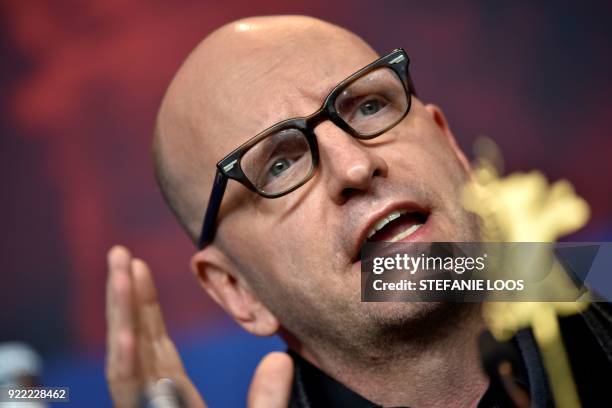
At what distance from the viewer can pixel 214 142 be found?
1.24 metres

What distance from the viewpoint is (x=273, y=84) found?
1213 millimetres

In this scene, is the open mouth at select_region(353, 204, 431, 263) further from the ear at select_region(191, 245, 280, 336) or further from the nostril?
the ear at select_region(191, 245, 280, 336)

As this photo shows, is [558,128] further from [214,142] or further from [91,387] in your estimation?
[91,387]

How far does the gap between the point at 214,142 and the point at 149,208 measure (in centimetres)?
42

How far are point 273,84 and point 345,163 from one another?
0.70 feet

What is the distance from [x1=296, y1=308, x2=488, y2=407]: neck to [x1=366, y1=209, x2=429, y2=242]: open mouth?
155mm

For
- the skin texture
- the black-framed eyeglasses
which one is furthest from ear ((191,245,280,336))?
the black-framed eyeglasses

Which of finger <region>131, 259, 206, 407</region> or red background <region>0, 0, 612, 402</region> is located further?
red background <region>0, 0, 612, 402</region>

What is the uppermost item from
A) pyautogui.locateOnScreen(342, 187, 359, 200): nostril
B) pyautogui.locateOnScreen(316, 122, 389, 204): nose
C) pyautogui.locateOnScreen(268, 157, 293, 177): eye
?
pyautogui.locateOnScreen(268, 157, 293, 177): eye

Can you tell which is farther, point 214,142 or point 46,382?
point 46,382

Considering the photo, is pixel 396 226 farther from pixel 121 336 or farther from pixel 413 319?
pixel 121 336

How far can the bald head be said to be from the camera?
120 centimetres

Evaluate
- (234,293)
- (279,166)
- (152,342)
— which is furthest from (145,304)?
(279,166)

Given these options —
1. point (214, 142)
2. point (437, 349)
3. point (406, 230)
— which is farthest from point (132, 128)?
point (437, 349)
